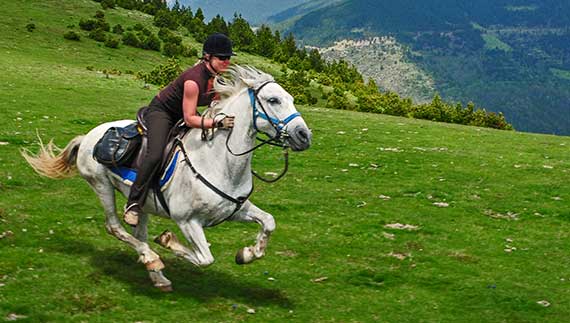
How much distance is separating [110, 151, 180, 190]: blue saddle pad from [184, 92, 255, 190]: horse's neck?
377 millimetres

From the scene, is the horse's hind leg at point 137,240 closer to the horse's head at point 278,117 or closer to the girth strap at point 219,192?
the girth strap at point 219,192

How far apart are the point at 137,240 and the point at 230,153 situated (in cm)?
241

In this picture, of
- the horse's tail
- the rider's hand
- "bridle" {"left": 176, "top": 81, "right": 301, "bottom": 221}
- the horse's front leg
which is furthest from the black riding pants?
the horse's tail

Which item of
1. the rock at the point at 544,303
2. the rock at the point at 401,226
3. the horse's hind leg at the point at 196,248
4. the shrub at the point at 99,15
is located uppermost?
the shrub at the point at 99,15

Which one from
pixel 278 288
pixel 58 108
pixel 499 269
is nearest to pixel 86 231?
pixel 278 288

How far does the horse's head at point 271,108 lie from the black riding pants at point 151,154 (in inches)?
45.1

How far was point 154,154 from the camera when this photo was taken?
1053 centimetres

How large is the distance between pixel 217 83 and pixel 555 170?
19868mm

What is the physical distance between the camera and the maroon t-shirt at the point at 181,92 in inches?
413

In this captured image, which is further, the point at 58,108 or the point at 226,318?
the point at 58,108

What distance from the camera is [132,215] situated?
10758 mm

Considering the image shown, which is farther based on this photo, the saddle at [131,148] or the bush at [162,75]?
the bush at [162,75]

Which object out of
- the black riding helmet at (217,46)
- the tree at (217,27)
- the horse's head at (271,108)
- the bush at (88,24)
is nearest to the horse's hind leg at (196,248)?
the horse's head at (271,108)

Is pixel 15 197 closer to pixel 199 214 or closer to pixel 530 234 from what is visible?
pixel 199 214
